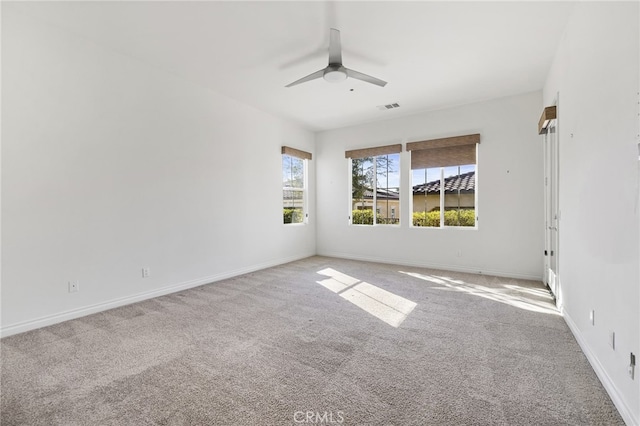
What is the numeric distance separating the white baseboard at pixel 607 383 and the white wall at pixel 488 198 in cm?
238

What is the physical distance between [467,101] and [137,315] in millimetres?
5745

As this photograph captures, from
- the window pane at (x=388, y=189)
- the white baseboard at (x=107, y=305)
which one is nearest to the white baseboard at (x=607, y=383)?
the window pane at (x=388, y=189)

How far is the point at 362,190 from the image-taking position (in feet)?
20.9

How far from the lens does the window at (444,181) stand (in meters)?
5.13

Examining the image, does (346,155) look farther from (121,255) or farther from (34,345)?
(34,345)

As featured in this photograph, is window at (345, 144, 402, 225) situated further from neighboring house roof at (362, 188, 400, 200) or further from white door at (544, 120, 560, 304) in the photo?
white door at (544, 120, 560, 304)

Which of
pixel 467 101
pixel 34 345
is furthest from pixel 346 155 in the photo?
pixel 34 345

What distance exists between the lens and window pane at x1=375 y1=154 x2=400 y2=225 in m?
5.88

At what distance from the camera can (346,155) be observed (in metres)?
6.38

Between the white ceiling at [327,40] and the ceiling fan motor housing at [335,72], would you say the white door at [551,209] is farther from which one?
the ceiling fan motor housing at [335,72]

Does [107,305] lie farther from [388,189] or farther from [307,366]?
[388,189]

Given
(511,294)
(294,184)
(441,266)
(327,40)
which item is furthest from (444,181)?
(327,40)

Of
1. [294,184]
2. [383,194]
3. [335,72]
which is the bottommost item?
[383,194]

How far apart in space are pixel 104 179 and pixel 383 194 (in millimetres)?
4706
